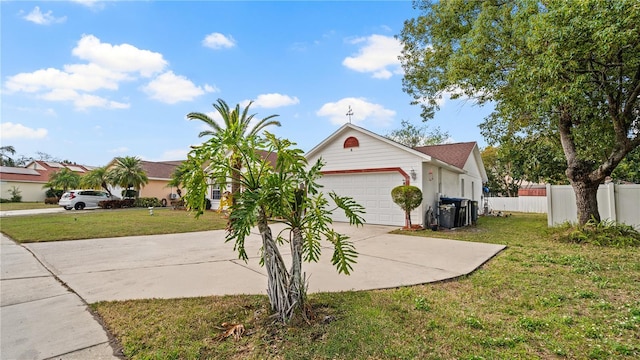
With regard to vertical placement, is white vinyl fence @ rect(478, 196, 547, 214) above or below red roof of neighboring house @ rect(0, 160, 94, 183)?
below

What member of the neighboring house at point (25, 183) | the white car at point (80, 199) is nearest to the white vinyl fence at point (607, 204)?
the white car at point (80, 199)

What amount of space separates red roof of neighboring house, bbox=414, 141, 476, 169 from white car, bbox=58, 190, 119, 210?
73.9 feet

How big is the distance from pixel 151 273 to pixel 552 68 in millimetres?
8518

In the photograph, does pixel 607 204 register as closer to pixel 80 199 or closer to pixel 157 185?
pixel 80 199

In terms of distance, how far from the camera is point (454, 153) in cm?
1588

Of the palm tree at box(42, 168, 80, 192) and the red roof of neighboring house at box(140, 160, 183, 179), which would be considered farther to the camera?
the palm tree at box(42, 168, 80, 192)

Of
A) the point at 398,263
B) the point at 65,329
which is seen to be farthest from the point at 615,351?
the point at 65,329

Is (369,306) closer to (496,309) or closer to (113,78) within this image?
(496,309)

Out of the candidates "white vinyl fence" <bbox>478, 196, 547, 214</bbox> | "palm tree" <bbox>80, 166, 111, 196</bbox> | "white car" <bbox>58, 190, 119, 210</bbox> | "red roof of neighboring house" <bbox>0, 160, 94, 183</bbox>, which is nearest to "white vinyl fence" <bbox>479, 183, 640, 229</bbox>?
"white vinyl fence" <bbox>478, 196, 547, 214</bbox>

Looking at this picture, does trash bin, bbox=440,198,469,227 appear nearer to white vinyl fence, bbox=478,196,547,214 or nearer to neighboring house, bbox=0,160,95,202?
white vinyl fence, bbox=478,196,547,214

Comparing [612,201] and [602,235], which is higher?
[612,201]

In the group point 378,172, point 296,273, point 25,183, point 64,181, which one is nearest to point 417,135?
point 378,172

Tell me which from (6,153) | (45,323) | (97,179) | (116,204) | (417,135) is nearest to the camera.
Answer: (45,323)

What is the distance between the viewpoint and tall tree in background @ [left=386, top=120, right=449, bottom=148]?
31.5m
